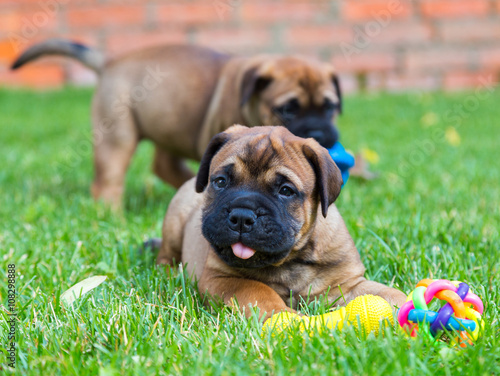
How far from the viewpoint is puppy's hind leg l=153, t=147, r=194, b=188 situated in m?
5.61

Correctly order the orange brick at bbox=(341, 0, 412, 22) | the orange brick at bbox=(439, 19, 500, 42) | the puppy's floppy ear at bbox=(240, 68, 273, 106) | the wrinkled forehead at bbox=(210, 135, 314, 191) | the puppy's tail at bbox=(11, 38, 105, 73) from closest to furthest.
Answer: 1. the wrinkled forehead at bbox=(210, 135, 314, 191)
2. the puppy's floppy ear at bbox=(240, 68, 273, 106)
3. the puppy's tail at bbox=(11, 38, 105, 73)
4. the orange brick at bbox=(341, 0, 412, 22)
5. the orange brick at bbox=(439, 19, 500, 42)

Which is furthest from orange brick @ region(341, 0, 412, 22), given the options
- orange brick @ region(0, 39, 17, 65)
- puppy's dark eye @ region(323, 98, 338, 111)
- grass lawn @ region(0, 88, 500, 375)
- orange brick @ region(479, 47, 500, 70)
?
puppy's dark eye @ region(323, 98, 338, 111)

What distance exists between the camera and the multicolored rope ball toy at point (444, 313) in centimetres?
227

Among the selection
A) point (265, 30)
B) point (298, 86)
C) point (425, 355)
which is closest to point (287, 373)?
point (425, 355)

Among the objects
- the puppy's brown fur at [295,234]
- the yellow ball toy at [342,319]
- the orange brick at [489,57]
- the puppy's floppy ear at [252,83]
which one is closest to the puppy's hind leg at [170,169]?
the puppy's floppy ear at [252,83]

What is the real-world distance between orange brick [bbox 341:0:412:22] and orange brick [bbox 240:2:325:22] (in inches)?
17.7

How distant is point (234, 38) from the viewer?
10.8 m

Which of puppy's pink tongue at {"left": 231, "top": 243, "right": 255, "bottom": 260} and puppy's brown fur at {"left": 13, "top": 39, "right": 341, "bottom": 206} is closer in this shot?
puppy's pink tongue at {"left": 231, "top": 243, "right": 255, "bottom": 260}

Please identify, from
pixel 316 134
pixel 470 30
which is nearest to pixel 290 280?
pixel 316 134

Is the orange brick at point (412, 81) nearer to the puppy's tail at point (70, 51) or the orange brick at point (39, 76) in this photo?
the orange brick at point (39, 76)

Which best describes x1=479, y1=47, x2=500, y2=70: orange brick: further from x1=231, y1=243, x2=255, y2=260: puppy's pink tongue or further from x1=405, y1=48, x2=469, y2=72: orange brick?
x1=231, y1=243, x2=255, y2=260: puppy's pink tongue

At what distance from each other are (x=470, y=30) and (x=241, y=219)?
32.5 ft

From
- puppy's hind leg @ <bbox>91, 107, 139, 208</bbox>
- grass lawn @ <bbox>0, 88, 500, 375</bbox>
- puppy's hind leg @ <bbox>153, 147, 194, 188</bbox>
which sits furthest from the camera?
puppy's hind leg @ <bbox>153, 147, 194, 188</bbox>

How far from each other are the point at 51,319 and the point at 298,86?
8.91 feet
